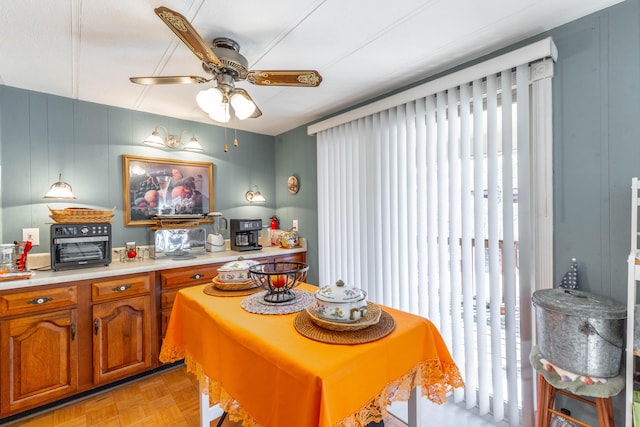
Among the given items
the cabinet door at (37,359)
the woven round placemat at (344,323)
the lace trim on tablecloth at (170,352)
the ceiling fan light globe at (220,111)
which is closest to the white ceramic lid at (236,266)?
the lace trim on tablecloth at (170,352)

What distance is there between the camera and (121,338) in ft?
7.22

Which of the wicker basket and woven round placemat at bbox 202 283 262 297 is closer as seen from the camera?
woven round placemat at bbox 202 283 262 297

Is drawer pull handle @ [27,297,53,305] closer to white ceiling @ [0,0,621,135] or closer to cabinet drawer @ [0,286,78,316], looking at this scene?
cabinet drawer @ [0,286,78,316]

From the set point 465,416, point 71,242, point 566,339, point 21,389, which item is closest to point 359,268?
point 465,416

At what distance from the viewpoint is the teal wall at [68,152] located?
2.20 metres

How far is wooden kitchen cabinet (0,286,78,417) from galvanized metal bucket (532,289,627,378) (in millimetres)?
2957

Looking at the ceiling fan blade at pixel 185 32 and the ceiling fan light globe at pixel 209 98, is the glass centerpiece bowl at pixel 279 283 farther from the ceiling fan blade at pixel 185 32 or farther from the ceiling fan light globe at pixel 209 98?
the ceiling fan blade at pixel 185 32

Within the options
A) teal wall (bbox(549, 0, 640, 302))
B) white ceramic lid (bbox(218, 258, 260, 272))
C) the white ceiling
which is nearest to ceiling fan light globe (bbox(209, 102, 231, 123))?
the white ceiling

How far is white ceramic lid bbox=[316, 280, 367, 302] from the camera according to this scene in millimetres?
1001


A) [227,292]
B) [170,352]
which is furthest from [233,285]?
[170,352]

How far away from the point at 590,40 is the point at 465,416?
2.35 m

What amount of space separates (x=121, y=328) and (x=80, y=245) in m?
0.72

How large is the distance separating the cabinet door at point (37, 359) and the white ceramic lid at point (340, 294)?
6.74 ft

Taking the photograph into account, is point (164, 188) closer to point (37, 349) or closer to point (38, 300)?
point (38, 300)
